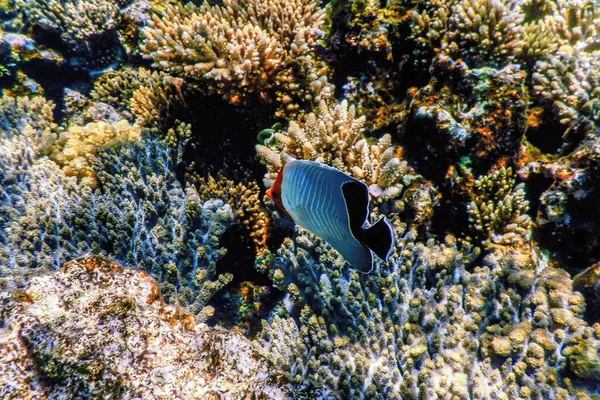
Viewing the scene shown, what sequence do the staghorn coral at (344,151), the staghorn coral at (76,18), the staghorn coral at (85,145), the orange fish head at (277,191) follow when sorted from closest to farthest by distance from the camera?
the orange fish head at (277,191), the staghorn coral at (344,151), the staghorn coral at (85,145), the staghorn coral at (76,18)

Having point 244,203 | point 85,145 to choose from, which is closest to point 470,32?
point 244,203

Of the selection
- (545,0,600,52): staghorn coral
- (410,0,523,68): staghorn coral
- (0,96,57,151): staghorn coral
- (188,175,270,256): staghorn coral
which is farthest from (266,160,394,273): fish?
(545,0,600,52): staghorn coral

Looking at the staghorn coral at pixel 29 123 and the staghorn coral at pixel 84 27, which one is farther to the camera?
the staghorn coral at pixel 84 27

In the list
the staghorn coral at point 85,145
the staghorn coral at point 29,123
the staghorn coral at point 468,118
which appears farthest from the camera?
the staghorn coral at point 29,123

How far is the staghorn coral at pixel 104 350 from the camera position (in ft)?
4.71

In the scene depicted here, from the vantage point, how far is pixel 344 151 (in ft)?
11.2

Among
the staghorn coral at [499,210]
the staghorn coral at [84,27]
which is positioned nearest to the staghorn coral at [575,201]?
the staghorn coral at [499,210]

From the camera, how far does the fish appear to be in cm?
133

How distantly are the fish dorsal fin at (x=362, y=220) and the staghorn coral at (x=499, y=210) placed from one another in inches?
89.5

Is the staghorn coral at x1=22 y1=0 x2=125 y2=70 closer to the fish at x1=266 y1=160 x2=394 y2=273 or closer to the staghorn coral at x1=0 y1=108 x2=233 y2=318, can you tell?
the staghorn coral at x1=0 y1=108 x2=233 y2=318

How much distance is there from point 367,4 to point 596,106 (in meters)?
2.65

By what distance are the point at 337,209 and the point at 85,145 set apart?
404 centimetres

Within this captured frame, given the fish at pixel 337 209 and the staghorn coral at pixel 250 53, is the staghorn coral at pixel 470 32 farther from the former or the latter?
the fish at pixel 337 209

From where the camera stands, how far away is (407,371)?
2154 mm
